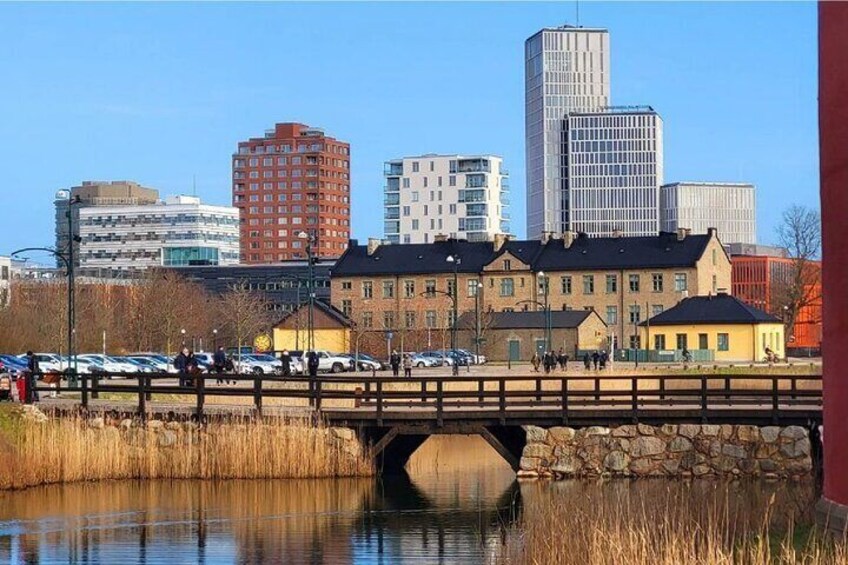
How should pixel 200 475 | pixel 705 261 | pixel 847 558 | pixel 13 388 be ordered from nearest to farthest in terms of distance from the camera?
1. pixel 847 558
2. pixel 200 475
3. pixel 13 388
4. pixel 705 261

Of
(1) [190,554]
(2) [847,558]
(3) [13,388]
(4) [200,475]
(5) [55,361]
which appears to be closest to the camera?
(2) [847,558]

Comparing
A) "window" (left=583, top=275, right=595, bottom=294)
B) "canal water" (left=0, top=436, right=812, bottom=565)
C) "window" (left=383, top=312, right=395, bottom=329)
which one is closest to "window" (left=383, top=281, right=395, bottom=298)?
"window" (left=383, top=312, right=395, bottom=329)

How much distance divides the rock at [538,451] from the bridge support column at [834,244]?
18.6 m

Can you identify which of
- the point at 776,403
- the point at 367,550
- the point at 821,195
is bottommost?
the point at 367,550

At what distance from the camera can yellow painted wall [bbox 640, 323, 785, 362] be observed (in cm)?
10088

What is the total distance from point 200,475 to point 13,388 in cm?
829

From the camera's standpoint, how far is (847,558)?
1522 cm

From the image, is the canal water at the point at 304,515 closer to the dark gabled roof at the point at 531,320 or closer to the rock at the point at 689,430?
the rock at the point at 689,430

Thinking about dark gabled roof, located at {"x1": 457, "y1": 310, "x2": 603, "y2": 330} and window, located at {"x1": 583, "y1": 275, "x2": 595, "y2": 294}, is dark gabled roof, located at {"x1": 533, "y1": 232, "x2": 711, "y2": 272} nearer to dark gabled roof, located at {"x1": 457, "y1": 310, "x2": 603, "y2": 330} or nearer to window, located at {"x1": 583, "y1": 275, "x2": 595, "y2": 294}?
window, located at {"x1": 583, "y1": 275, "x2": 595, "y2": 294}

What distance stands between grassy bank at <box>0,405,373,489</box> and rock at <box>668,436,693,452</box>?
7481 millimetres

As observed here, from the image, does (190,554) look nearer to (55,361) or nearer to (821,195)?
(821,195)

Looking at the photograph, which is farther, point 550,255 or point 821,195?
point 550,255

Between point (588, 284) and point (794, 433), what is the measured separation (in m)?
86.1

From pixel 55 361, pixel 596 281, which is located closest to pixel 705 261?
pixel 596 281
